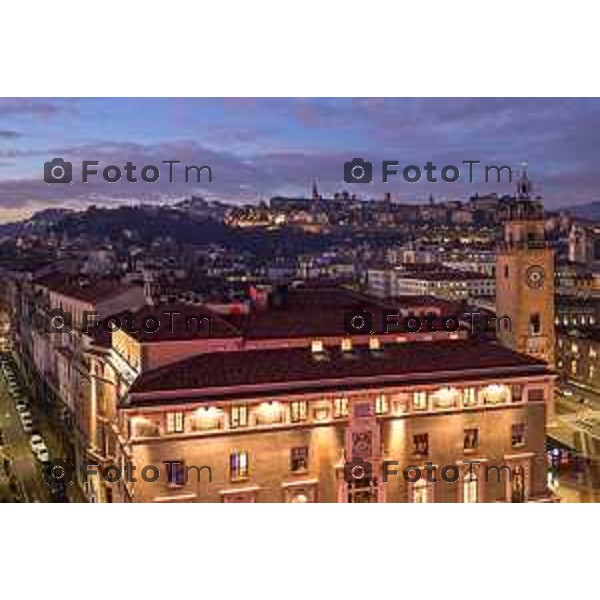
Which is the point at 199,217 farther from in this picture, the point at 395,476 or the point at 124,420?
the point at 395,476

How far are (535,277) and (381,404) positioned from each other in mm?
2016

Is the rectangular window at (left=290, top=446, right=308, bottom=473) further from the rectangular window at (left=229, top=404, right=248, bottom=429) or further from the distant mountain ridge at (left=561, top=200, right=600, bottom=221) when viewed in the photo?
the distant mountain ridge at (left=561, top=200, right=600, bottom=221)

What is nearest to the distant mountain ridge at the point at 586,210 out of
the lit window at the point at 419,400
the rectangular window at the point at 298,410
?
the lit window at the point at 419,400

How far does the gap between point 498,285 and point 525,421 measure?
125cm

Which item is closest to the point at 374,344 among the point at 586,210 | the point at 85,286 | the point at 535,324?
the point at 535,324

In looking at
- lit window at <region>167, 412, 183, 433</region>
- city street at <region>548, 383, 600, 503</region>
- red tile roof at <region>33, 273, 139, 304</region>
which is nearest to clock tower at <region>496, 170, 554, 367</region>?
city street at <region>548, 383, 600, 503</region>

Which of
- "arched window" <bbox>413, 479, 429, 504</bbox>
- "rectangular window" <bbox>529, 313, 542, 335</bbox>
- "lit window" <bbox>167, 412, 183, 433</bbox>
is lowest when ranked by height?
"arched window" <bbox>413, 479, 429, 504</bbox>

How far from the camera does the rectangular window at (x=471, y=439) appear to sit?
24.1 ft

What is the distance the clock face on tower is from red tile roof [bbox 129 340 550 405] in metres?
0.73

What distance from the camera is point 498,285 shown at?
25.8 ft

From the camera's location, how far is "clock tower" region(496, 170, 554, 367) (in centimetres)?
782

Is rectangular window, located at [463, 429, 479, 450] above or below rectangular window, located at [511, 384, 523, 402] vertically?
below

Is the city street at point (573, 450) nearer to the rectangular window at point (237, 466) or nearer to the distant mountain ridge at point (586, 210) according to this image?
the distant mountain ridge at point (586, 210)
